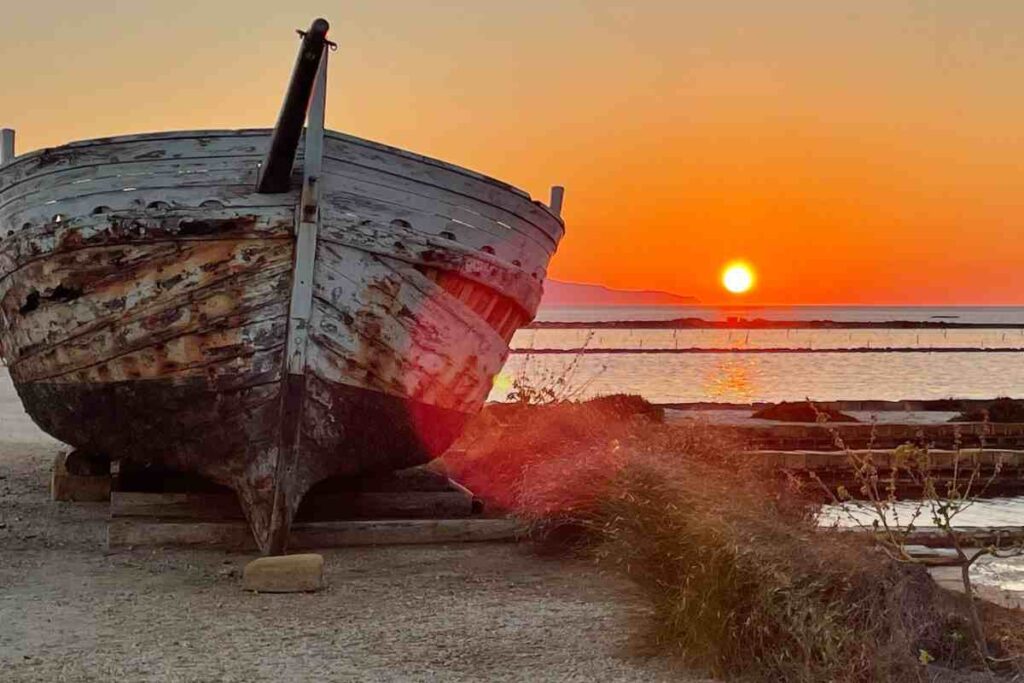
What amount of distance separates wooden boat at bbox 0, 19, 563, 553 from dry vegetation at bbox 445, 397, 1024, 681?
61.1 inches

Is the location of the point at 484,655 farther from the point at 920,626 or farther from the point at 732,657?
the point at 920,626

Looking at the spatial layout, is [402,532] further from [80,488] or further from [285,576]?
[80,488]

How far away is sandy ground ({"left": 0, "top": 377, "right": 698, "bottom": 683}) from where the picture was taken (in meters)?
4.97

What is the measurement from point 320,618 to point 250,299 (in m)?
2.13

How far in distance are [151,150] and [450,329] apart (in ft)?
7.28

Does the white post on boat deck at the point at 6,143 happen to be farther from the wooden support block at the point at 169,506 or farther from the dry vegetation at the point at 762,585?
the dry vegetation at the point at 762,585

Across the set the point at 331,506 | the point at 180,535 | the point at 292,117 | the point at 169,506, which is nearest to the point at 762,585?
the point at 292,117

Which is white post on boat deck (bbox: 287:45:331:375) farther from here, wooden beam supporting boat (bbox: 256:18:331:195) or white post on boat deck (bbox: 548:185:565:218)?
white post on boat deck (bbox: 548:185:565:218)

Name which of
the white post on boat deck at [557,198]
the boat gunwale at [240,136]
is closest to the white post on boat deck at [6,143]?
the boat gunwale at [240,136]

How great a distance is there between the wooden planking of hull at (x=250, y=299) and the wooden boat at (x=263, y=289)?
0.04 feet

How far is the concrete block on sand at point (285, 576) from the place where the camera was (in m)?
6.41

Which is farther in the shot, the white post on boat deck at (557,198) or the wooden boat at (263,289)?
the white post on boat deck at (557,198)

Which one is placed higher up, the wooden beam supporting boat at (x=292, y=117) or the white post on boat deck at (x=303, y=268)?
the wooden beam supporting boat at (x=292, y=117)

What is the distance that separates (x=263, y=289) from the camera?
7.07 m
